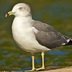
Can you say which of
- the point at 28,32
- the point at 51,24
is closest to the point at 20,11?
the point at 28,32

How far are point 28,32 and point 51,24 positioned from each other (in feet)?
38.1

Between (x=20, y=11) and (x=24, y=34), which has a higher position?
(x=20, y=11)

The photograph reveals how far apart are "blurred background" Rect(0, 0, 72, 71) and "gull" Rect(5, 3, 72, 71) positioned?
9.42 feet

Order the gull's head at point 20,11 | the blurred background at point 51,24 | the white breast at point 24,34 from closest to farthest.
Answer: the white breast at point 24,34 < the gull's head at point 20,11 < the blurred background at point 51,24

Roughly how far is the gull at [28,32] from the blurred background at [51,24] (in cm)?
287

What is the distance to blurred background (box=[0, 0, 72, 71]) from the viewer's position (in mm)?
14250

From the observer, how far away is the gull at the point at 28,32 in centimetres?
960

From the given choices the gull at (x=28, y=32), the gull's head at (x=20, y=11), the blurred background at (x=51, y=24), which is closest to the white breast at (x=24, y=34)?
the gull at (x=28, y=32)

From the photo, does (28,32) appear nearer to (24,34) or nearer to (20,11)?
(24,34)

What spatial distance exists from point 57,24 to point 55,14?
3183 mm

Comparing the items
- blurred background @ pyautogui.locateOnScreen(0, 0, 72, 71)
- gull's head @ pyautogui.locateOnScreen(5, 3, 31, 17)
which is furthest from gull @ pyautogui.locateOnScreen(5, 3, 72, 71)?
blurred background @ pyautogui.locateOnScreen(0, 0, 72, 71)

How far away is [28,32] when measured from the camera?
31.4 ft

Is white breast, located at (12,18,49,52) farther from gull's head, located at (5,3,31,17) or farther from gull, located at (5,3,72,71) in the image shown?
gull's head, located at (5,3,31,17)

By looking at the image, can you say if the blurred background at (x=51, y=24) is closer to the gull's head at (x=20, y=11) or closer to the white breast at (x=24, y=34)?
the gull's head at (x=20, y=11)
